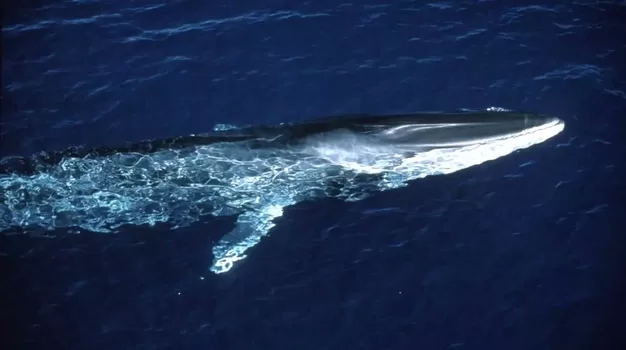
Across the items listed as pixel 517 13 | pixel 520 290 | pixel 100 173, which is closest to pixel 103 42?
pixel 100 173

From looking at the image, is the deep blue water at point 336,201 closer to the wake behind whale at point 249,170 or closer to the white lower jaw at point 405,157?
the white lower jaw at point 405,157

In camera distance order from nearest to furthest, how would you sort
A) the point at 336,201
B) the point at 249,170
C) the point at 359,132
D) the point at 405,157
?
1. the point at 336,201
2. the point at 405,157
3. the point at 359,132
4. the point at 249,170

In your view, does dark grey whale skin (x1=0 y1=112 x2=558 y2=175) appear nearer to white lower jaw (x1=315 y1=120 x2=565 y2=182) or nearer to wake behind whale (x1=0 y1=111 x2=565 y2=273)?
wake behind whale (x1=0 y1=111 x2=565 y2=273)

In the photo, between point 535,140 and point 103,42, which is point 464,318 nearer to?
point 535,140

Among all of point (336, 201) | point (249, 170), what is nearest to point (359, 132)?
point (336, 201)

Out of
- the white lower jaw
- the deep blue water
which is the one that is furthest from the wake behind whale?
the deep blue water

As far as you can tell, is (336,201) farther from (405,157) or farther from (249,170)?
(249,170)

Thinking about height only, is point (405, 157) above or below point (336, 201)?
above
